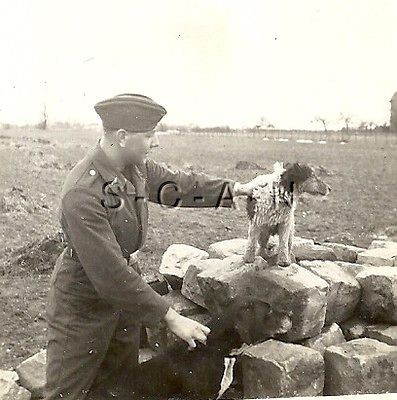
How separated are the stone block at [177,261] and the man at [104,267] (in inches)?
27.9

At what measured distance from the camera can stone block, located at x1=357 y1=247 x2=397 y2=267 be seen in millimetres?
2692

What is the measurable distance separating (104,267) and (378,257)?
1.78 metres

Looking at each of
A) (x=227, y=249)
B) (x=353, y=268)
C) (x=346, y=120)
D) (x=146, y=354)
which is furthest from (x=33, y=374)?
(x=346, y=120)

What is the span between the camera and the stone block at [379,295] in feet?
7.34

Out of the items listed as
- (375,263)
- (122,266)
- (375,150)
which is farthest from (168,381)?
(375,150)

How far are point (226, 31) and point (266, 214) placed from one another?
0.83 metres

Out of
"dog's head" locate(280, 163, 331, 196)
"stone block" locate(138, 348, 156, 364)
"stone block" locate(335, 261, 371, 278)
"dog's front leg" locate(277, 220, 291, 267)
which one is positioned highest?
"dog's head" locate(280, 163, 331, 196)

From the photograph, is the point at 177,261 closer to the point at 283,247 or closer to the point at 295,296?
the point at 283,247

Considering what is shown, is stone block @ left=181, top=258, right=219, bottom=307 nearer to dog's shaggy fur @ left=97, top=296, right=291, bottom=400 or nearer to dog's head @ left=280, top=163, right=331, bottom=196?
dog's shaggy fur @ left=97, top=296, right=291, bottom=400

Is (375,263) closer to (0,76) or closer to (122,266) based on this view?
(122,266)

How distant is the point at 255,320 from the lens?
212 centimetres

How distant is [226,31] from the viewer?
2248 millimetres

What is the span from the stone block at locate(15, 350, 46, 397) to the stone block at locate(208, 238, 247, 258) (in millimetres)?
956

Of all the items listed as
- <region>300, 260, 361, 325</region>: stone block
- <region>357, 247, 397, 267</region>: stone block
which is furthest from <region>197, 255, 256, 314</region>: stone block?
<region>357, 247, 397, 267</region>: stone block
